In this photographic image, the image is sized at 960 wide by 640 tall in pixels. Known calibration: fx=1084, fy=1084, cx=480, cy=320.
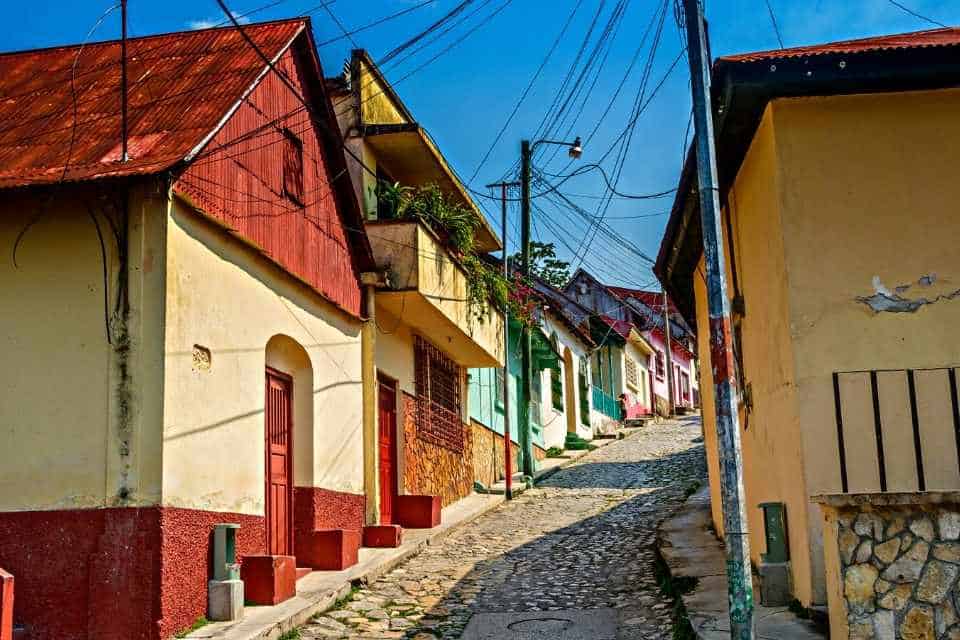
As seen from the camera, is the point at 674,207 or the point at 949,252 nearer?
the point at 949,252

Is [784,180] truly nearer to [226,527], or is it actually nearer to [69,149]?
[226,527]

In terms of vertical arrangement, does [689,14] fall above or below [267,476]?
above

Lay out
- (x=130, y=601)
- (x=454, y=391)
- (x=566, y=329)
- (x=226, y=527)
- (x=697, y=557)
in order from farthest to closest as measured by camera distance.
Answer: (x=566, y=329) < (x=454, y=391) < (x=697, y=557) < (x=226, y=527) < (x=130, y=601)

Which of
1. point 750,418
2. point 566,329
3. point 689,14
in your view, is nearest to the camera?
point 689,14

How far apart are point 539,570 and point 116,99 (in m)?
7.34

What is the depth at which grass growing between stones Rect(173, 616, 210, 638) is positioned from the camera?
924cm

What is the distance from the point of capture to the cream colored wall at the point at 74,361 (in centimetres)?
929

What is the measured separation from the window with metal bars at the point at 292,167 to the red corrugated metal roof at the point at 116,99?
43.8 inches

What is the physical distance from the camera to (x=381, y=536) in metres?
14.6

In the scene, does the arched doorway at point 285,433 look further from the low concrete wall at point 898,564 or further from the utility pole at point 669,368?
the utility pole at point 669,368

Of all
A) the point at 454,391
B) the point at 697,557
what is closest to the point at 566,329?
the point at 454,391

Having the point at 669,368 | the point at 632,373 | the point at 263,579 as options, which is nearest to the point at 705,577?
the point at 263,579

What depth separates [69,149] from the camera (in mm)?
10445

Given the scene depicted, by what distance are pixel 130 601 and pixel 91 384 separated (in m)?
1.91
